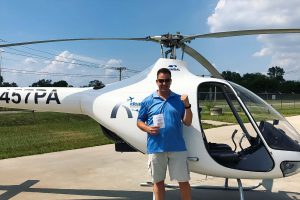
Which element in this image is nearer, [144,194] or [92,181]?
[144,194]

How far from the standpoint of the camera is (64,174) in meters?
7.32

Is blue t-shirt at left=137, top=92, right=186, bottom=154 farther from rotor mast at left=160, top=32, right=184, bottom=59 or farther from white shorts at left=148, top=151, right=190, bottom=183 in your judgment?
rotor mast at left=160, top=32, right=184, bottom=59

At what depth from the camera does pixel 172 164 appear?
446cm

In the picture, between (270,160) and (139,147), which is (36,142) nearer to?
(139,147)

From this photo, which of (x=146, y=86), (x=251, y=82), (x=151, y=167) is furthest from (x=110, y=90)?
(x=251, y=82)

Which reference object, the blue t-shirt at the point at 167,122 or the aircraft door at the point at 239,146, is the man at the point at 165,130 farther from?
the aircraft door at the point at 239,146

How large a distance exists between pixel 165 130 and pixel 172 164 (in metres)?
0.43

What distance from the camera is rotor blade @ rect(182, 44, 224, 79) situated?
18.5 feet

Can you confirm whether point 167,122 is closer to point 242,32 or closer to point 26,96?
point 242,32

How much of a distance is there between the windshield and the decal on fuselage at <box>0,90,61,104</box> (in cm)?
273

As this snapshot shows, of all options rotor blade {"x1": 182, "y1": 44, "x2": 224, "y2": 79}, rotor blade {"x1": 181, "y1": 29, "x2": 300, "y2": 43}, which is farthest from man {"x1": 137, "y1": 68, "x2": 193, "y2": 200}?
rotor blade {"x1": 182, "y1": 44, "x2": 224, "y2": 79}

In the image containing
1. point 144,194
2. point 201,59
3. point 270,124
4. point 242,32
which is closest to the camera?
point 242,32

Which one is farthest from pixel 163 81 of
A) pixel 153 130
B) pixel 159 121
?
pixel 153 130

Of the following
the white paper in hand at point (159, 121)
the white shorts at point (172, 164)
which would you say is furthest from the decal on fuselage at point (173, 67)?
the white shorts at point (172, 164)
